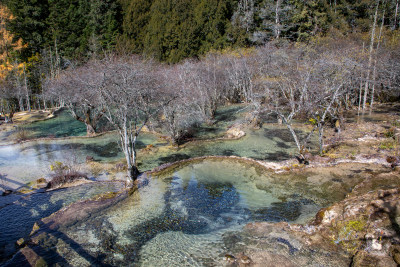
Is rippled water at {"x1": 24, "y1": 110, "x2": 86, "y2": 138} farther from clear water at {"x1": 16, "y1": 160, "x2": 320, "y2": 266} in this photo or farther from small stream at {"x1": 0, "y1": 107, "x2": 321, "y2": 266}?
clear water at {"x1": 16, "y1": 160, "x2": 320, "y2": 266}

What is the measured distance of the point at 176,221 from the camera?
8133mm

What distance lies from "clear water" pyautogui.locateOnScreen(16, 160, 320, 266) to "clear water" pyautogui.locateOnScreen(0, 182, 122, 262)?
51.5 inches

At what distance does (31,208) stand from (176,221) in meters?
5.80

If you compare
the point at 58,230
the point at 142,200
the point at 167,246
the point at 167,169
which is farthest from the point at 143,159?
the point at 167,246

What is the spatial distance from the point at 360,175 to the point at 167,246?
324 inches

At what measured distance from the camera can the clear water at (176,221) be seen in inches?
256

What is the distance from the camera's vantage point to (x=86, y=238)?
723 centimetres

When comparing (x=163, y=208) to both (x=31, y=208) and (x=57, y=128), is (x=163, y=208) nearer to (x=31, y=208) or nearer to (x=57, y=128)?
(x=31, y=208)

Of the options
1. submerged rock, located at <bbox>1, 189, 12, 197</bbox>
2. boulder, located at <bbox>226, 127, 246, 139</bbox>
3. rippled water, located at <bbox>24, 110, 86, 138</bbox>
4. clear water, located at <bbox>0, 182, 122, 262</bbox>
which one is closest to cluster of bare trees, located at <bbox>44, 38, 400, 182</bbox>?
boulder, located at <bbox>226, 127, 246, 139</bbox>

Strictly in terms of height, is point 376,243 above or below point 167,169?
above

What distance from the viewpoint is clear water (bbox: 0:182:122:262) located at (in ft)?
25.6

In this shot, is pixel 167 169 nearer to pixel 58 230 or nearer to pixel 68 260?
pixel 58 230

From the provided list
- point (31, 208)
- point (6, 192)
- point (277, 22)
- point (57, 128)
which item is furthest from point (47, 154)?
point (277, 22)

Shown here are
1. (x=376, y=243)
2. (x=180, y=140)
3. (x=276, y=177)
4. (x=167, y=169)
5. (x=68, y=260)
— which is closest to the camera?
(x=376, y=243)
